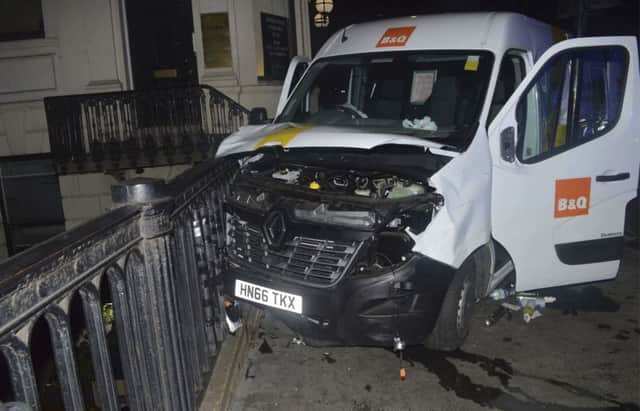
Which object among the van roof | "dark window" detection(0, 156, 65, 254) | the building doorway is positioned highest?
the building doorway

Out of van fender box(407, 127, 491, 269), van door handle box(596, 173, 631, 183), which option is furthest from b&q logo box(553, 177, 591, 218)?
van fender box(407, 127, 491, 269)

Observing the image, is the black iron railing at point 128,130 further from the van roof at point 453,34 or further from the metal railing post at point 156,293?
the metal railing post at point 156,293

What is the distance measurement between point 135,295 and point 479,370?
7.77 feet

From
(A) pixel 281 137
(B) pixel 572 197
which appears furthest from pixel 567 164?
(A) pixel 281 137

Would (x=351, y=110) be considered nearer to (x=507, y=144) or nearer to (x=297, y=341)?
(x=507, y=144)

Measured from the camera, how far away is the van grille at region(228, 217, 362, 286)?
3180mm

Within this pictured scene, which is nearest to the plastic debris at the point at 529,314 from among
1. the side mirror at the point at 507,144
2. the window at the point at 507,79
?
the side mirror at the point at 507,144

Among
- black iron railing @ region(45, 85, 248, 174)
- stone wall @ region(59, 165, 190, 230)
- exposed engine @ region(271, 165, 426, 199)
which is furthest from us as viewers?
stone wall @ region(59, 165, 190, 230)

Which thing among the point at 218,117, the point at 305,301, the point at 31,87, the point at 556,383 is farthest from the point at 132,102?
the point at 556,383

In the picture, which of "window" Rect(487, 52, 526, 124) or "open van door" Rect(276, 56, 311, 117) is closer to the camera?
"window" Rect(487, 52, 526, 124)

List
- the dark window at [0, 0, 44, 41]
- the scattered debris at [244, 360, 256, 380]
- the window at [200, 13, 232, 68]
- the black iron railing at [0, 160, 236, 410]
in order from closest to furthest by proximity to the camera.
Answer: the black iron railing at [0, 160, 236, 410]
the scattered debris at [244, 360, 256, 380]
the dark window at [0, 0, 44, 41]
the window at [200, 13, 232, 68]

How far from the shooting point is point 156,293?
7.82 ft

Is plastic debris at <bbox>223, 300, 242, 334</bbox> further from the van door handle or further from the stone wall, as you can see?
the stone wall

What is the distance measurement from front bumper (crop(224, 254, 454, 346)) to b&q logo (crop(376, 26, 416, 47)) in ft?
6.76
